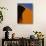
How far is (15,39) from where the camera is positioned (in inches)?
193

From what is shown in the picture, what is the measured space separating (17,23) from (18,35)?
38 cm

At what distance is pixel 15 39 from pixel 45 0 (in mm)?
1534

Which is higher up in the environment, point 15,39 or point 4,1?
point 4,1

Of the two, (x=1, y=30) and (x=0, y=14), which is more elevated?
(x=0, y=14)

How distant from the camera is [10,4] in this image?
5148 millimetres

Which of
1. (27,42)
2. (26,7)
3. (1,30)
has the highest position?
(26,7)

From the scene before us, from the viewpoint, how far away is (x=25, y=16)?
5.15 m

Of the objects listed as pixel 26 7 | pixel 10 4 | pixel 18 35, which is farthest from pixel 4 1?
pixel 18 35

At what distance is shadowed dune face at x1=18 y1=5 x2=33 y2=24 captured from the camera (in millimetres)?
5137

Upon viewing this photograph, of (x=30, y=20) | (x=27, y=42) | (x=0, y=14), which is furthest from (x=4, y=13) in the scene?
(x=27, y=42)

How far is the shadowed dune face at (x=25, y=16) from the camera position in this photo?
514 cm

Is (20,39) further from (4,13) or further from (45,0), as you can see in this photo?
(45,0)

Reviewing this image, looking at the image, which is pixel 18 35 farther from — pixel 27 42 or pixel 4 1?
pixel 4 1

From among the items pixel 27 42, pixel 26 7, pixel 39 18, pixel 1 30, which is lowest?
pixel 27 42
